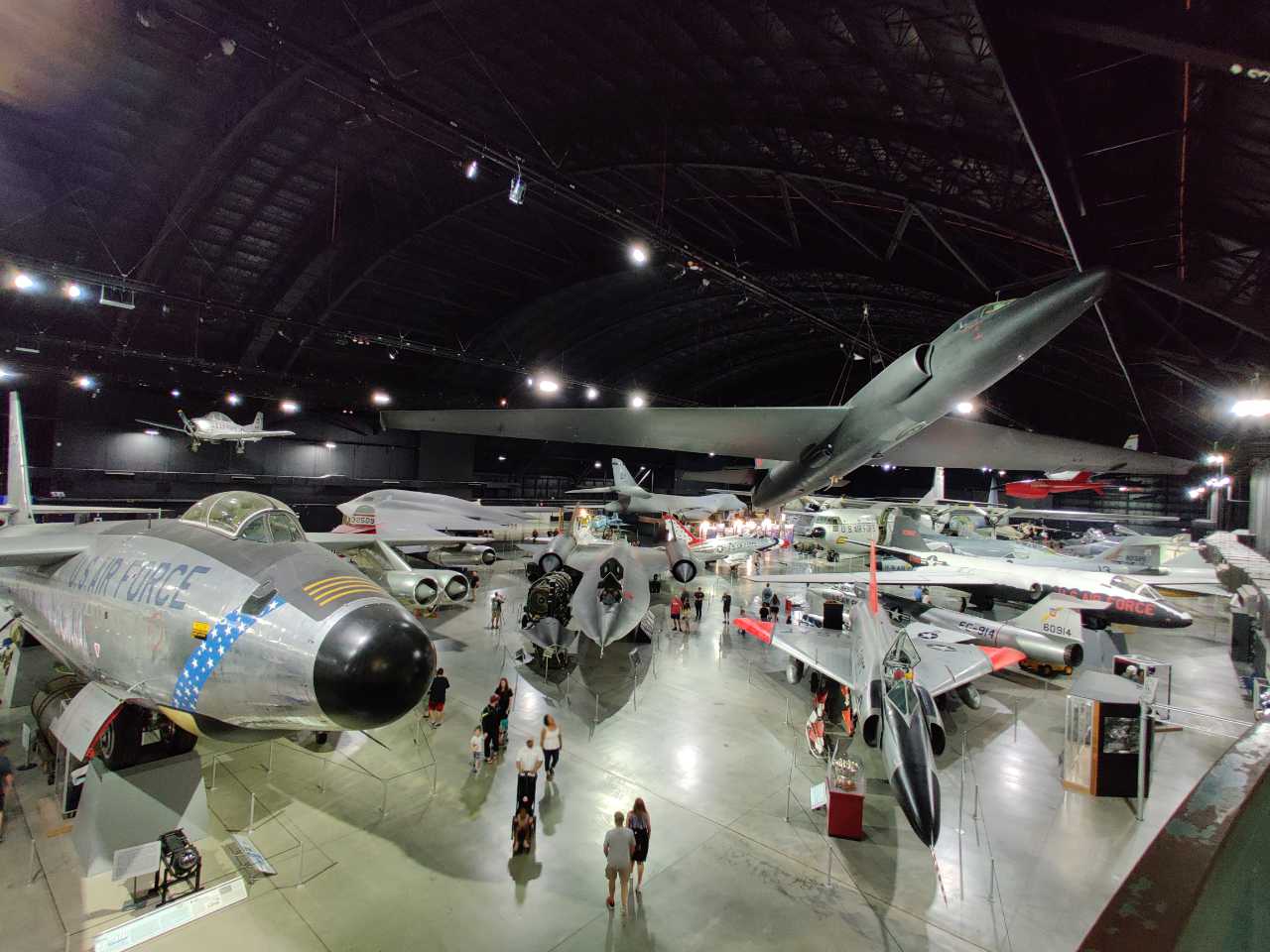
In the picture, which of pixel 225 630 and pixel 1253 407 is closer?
pixel 225 630

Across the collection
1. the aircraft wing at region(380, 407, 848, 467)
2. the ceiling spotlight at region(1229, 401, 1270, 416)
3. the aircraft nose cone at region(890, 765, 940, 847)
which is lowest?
the aircraft nose cone at region(890, 765, 940, 847)

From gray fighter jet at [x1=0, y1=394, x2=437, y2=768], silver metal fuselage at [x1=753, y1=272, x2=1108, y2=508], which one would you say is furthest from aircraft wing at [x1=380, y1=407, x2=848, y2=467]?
gray fighter jet at [x1=0, y1=394, x2=437, y2=768]

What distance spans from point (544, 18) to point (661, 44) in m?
2.50

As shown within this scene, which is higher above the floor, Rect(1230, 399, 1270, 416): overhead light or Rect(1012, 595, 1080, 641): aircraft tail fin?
Rect(1230, 399, 1270, 416): overhead light

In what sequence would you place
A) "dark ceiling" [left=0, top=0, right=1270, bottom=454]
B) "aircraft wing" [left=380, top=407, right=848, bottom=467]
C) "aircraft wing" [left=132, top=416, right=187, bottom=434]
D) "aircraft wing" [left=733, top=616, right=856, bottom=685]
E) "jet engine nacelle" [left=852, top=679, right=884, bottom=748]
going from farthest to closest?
"aircraft wing" [left=132, top=416, right=187, bottom=434]
"aircraft wing" [left=733, top=616, right=856, bottom=685]
"aircraft wing" [left=380, top=407, right=848, bottom=467]
"jet engine nacelle" [left=852, top=679, right=884, bottom=748]
"dark ceiling" [left=0, top=0, right=1270, bottom=454]

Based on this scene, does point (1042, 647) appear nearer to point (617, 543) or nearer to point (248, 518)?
point (617, 543)

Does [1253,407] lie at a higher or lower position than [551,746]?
higher

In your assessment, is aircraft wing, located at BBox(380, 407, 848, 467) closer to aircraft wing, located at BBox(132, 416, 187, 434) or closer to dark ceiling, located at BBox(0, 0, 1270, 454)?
dark ceiling, located at BBox(0, 0, 1270, 454)

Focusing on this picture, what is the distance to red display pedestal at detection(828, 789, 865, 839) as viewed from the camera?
20.6ft

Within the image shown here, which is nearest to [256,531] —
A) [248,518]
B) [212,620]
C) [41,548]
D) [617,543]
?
[248,518]

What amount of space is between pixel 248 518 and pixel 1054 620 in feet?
45.0

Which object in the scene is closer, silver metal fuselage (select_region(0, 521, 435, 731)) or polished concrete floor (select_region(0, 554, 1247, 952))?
silver metal fuselage (select_region(0, 521, 435, 731))

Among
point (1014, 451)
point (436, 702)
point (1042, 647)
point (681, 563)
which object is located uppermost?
point (1014, 451)

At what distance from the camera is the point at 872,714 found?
289 inches
